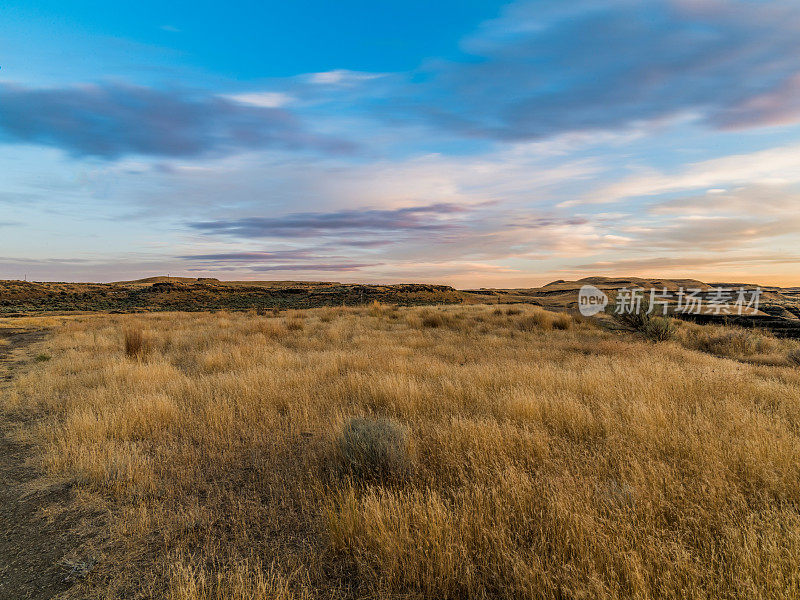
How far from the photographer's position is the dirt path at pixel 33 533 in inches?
108

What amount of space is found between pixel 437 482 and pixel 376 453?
68 cm

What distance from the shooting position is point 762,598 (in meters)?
2.11

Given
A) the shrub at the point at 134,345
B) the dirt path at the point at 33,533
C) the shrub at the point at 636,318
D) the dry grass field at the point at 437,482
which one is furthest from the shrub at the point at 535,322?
the dirt path at the point at 33,533

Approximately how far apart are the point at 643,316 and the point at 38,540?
15.7 m

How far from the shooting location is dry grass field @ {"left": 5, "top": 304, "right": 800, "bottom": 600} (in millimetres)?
2514

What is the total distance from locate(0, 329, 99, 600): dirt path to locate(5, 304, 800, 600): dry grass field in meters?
0.20

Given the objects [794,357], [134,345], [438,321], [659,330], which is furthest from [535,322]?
[134,345]

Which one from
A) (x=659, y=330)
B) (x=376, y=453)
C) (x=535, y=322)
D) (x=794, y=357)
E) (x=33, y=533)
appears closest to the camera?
(x=33, y=533)

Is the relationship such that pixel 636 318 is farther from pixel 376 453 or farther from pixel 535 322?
pixel 376 453

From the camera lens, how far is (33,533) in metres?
3.32

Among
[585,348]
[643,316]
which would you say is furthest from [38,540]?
[643,316]

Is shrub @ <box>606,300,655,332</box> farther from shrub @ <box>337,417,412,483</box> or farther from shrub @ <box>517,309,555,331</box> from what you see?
shrub @ <box>337,417,412,483</box>

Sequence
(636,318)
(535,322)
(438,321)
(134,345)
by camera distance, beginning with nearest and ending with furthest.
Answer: (134,345)
(636,318)
(535,322)
(438,321)

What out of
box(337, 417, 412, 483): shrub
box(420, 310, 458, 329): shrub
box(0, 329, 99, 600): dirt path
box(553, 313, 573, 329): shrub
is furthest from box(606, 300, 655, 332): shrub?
box(0, 329, 99, 600): dirt path
